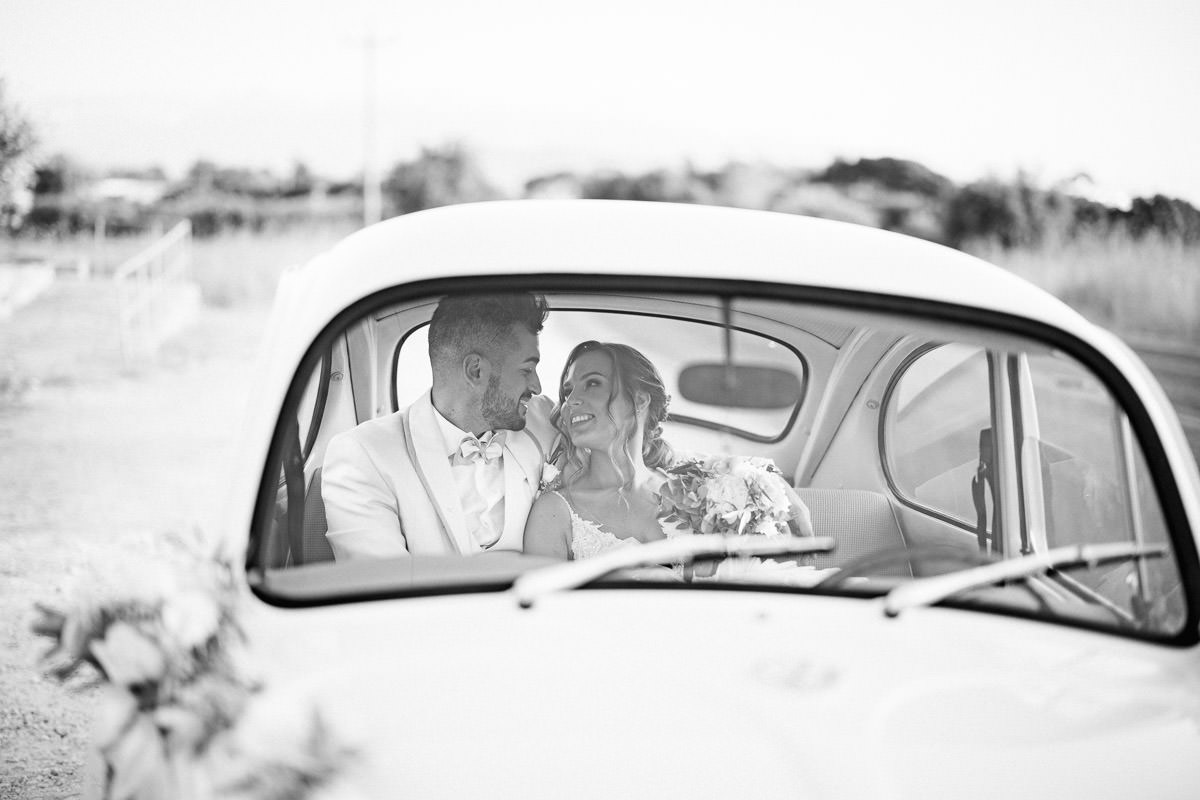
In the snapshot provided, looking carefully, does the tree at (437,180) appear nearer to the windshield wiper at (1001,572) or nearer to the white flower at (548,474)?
the white flower at (548,474)

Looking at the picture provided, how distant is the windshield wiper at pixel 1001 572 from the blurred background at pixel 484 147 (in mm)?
10129

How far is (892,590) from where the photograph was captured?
5.91 ft

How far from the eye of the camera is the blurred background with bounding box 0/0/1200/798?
16438 mm

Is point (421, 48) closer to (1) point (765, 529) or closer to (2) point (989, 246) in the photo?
(2) point (989, 246)

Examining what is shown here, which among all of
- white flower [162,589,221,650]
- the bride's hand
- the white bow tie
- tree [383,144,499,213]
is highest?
tree [383,144,499,213]

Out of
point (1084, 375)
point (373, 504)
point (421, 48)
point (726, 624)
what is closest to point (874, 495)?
point (1084, 375)

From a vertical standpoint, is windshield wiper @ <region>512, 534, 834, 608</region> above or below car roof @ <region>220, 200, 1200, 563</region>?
below

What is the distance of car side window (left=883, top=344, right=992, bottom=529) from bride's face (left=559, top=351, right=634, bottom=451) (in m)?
0.75

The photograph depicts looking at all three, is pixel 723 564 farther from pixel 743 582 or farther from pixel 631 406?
pixel 631 406

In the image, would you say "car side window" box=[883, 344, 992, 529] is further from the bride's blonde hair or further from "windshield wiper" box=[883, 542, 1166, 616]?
the bride's blonde hair

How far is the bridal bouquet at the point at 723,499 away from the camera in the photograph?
246 cm

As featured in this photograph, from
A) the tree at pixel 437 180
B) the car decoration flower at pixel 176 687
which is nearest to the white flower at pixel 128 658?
the car decoration flower at pixel 176 687

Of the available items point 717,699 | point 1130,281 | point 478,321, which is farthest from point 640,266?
point 1130,281

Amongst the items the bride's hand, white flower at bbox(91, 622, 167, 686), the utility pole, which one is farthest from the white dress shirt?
the utility pole
